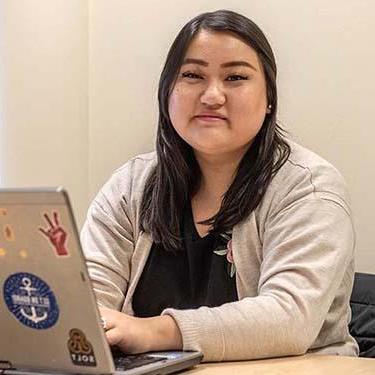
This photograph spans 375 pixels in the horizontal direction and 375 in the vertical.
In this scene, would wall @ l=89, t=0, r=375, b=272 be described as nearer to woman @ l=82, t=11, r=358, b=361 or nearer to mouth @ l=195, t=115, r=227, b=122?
woman @ l=82, t=11, r=358, b=361

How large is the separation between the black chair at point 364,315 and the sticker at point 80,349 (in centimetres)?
92

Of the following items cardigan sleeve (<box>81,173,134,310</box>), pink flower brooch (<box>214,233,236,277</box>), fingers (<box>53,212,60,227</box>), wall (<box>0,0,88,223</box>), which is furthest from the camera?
wall (<box>0,0,88,223</box>)

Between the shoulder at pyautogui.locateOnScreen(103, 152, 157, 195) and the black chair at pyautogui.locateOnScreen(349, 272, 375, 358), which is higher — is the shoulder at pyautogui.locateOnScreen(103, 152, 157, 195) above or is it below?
above

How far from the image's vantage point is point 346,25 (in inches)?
85.4

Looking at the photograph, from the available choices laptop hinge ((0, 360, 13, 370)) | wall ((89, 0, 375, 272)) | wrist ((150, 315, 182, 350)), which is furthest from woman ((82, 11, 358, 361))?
wall ((89, 0, 375, 272))

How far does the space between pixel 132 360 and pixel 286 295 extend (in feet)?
1.07

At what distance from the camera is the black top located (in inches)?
62.3

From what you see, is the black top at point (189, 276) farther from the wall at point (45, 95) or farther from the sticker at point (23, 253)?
the wall at point (45, 95)

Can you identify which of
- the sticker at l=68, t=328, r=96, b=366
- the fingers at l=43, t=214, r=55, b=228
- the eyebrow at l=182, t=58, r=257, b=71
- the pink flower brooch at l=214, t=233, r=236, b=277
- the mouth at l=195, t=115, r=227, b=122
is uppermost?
the eyebrow at l=182, t=58, r=257, b=71

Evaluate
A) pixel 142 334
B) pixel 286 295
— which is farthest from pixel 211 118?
pixel 142 334

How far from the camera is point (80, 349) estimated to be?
994 millimetres

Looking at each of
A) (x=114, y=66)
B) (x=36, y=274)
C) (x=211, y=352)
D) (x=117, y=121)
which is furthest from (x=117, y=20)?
(x=36, y=274)

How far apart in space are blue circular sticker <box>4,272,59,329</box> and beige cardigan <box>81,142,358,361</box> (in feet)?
1.08

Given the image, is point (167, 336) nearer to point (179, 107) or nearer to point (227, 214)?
point (227, 214)
